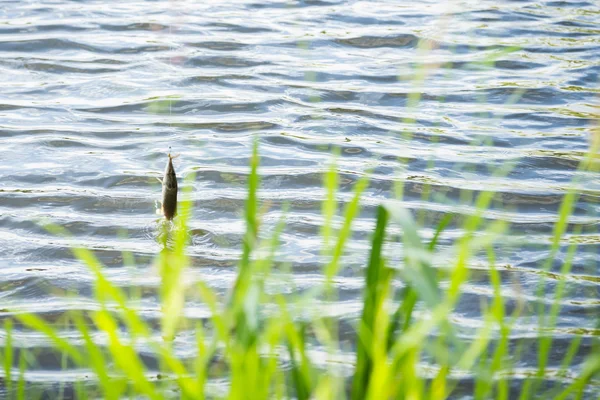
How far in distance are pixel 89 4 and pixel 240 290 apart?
711 cm

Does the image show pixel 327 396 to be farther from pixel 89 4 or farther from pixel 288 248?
pixel 89 4

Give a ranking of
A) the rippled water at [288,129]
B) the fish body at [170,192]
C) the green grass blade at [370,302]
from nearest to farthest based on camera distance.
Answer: the green grass blade at [370,302] → the rippled water at [288,129] → the fish body at [170,192]

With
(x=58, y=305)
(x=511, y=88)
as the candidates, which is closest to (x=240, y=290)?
(x=58, y=305)

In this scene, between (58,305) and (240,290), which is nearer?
(240,290)

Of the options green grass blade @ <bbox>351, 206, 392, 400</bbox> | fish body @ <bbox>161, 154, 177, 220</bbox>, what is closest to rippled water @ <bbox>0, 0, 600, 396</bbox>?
fish body @ <bbox>161, 154, 177, 220</bbox>

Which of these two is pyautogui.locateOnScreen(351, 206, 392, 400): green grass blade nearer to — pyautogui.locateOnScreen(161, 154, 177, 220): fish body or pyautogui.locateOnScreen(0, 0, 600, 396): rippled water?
pyautogui.locateOnScreen(0, 0, 600, 396): rippled water

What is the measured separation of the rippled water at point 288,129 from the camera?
4199 millimetres

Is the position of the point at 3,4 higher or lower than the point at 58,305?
higher

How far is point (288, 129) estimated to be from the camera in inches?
237

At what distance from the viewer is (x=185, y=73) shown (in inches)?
276

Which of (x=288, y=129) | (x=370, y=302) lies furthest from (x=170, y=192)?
(x=370, y=302)

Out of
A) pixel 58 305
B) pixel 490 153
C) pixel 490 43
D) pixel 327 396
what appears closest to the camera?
pixel 327 396

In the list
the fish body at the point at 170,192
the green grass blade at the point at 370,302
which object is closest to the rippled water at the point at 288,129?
the fish body at the point at 170,192

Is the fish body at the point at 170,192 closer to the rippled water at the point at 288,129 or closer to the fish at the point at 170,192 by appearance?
the fish at the point at 170,192
